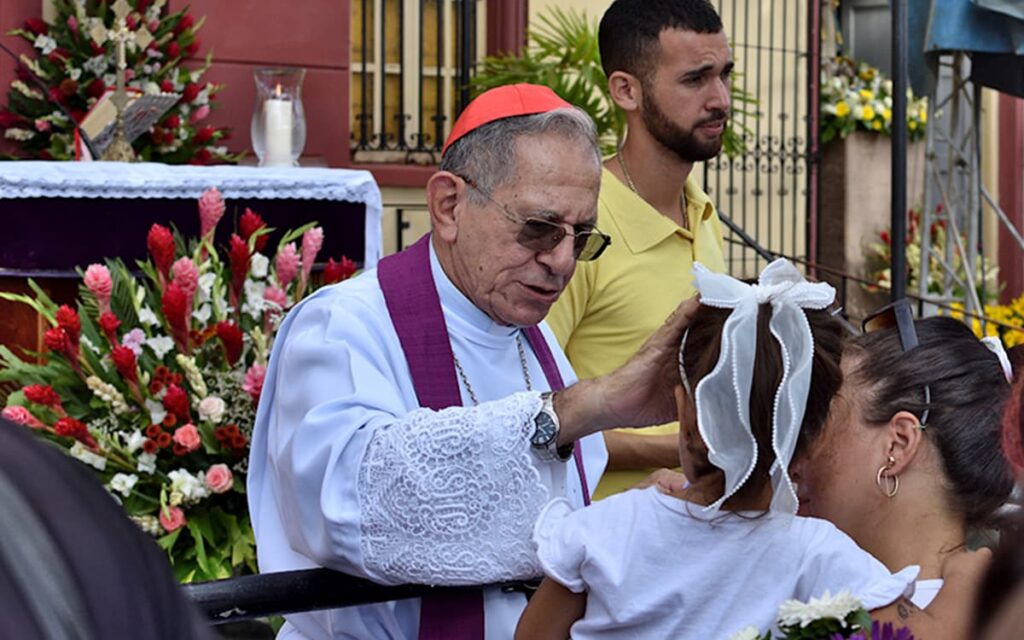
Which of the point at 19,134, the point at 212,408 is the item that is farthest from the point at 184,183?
the point at 19,134

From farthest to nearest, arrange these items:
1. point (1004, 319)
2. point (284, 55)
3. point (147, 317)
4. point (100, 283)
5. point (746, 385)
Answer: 1. point (1004, 319)
2. point (284, 55)
3. point (147, 317)
4. point (100, 283)
5. point (746, 385)

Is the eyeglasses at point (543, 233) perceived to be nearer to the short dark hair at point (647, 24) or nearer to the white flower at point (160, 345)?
the short dark hair at point (647, 24)

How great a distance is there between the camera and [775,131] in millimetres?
11375

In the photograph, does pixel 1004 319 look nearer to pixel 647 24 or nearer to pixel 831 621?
pixel 647 24

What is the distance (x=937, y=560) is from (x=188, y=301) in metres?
2.29

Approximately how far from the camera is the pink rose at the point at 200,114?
23.9 feet

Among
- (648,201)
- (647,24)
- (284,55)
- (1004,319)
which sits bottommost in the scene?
(1004,319)

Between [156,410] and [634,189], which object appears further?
[156,410]

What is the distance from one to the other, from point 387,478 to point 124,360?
68.6 inches

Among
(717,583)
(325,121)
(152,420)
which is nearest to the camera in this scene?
(717,583)

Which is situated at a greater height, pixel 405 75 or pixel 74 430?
pixel 405 75

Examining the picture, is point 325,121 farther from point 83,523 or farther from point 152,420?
point 83,523

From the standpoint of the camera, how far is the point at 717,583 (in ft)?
7.59

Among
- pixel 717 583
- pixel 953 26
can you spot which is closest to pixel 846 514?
pixel 717 583
